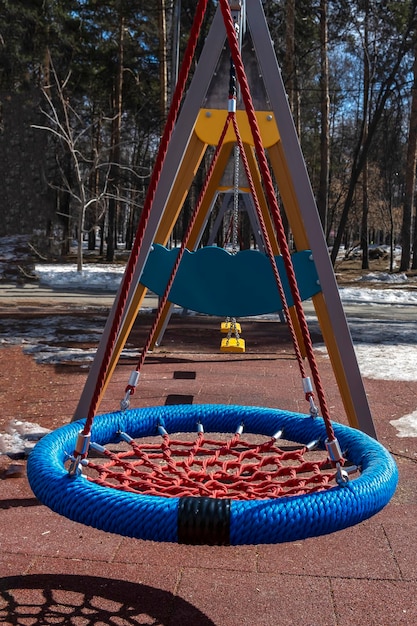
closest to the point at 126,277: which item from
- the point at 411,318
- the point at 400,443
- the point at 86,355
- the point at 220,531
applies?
the point at 220,531

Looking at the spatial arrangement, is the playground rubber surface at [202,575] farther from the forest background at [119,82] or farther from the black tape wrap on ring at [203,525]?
the forest background at [119,82]

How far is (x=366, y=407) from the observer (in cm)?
370

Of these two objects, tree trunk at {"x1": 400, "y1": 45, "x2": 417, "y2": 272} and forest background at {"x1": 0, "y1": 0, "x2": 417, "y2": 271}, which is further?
tree trunk at {"x1": 400, "y1": 45, "x2": 417, "y2": 272}

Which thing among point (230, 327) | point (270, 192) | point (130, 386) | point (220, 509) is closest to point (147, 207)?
point (270, 192)

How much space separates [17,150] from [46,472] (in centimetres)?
2585

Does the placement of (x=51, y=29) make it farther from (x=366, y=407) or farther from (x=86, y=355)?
(x=366, y=407)

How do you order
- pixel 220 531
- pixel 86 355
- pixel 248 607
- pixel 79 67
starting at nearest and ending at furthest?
pixel 220 531 < pixel 248 607 < pixel 86 355 < pixel 79 67

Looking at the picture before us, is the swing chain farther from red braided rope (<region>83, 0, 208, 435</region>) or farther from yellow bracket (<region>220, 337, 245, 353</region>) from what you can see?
yellow bracket (<region>220, 337, 245, 353</region>)

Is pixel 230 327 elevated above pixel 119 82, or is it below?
below

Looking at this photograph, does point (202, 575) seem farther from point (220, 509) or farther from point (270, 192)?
point (270, 192)

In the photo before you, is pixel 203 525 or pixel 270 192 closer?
pixel 203 525

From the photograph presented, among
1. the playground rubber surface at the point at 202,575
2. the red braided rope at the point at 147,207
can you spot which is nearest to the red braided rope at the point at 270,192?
the red braided rope at the point at 147,207

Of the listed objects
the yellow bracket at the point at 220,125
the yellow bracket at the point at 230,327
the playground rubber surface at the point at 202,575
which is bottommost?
the playground rubber surface at the point at 202,575

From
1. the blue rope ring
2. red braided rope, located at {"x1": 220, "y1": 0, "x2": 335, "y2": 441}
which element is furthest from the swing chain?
red braided rope, located at {"x1": 220, "y1": 0, "x2": 335, "y2": 441}
